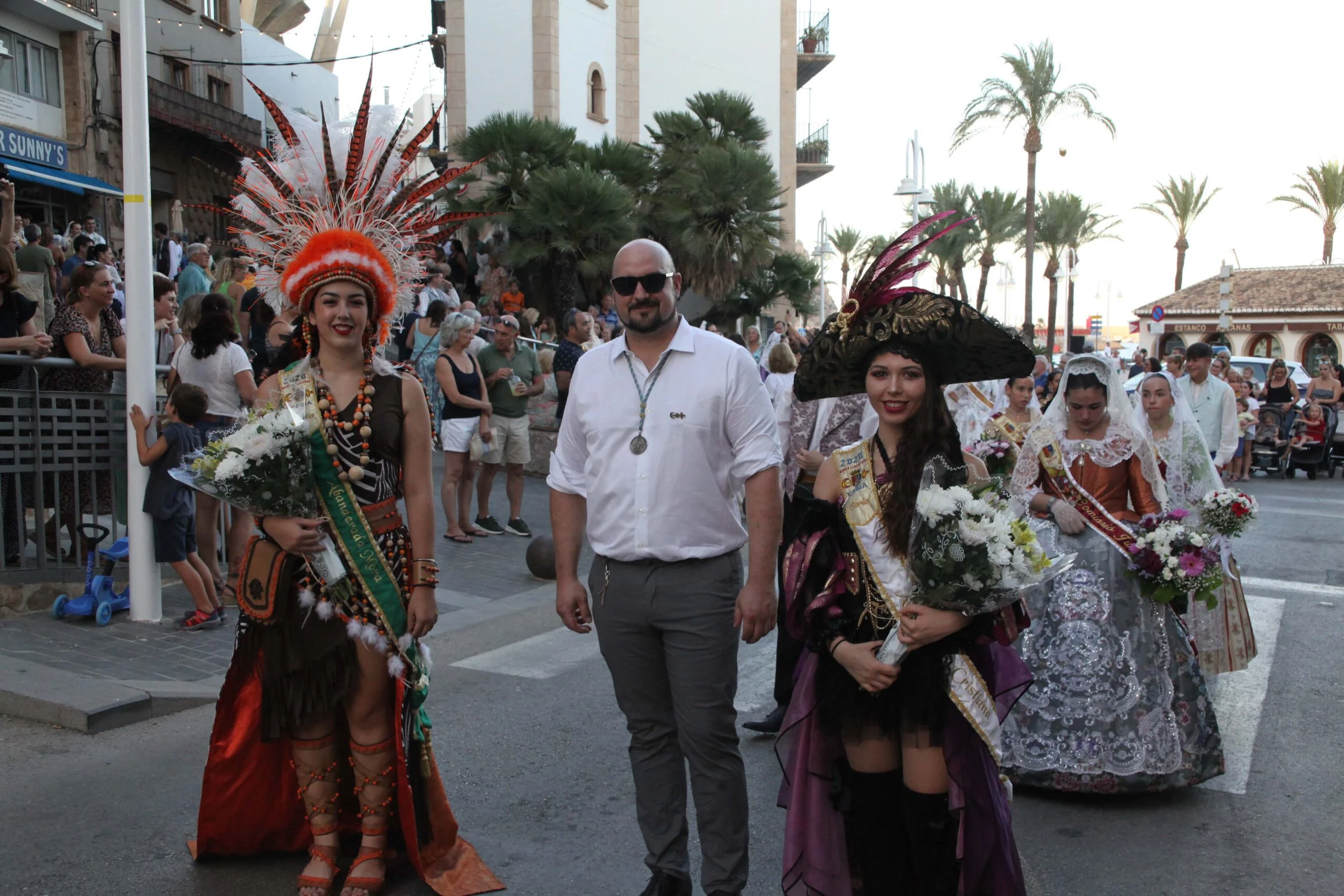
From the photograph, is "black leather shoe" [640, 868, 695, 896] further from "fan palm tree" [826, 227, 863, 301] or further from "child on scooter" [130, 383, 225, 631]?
"fan palm tree" [826, 227, 863, 301]

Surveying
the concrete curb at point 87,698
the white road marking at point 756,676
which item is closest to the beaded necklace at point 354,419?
the concrete curb at point 87,698

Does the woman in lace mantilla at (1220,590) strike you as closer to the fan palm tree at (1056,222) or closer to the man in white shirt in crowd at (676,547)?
the man in white shirt in crowd at (676,547)

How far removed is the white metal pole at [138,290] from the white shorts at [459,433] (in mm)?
3243

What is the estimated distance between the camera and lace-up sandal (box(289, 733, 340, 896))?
3.67 metres

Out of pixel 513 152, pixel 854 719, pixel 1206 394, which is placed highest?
pixel 513 152

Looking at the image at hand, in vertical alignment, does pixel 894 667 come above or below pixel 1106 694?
above

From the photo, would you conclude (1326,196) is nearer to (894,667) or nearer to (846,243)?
(846,243)

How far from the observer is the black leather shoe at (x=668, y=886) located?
3.53m

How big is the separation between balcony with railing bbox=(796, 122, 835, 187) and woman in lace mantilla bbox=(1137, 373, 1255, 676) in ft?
155

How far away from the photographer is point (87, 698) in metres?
5.35

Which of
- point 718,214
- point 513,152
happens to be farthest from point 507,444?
point 718,214

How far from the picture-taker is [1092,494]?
17.3 ft

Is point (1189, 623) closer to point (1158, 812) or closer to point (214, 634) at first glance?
point (1158, 812)

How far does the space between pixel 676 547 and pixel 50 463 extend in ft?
16.5
